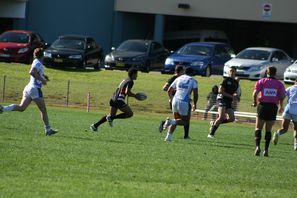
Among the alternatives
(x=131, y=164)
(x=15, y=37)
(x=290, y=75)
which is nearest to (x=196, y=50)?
(x=290, y=75)

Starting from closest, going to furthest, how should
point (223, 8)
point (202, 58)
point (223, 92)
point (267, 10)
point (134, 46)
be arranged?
point (223, 92) < point (202, 58) < point (134, 46) < point (267, 10) < point (223, 8)

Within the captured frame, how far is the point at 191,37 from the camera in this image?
45.5 meters

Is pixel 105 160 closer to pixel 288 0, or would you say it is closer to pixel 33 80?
pixel 33 80

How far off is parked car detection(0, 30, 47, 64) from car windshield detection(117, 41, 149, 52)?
11.5 feet

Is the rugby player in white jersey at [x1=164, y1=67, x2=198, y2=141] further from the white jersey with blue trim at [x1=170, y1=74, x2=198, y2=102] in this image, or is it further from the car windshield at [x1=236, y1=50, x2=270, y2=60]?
the car windshield at [x1=236, y1=50, x2=270, y2=60]

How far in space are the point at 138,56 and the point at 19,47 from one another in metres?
5.20

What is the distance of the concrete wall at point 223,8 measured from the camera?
40750 mm

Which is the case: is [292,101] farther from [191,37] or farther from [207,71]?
[191,37]

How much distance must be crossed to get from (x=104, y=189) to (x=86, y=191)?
1.00 ft

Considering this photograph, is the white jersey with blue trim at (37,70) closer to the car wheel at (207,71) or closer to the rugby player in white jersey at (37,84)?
the rugby player in white jersey at (37,84)

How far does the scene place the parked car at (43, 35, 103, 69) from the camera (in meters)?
Result: 35.8

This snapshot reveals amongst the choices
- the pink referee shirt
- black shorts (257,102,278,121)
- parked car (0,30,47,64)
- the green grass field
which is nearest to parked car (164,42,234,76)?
parked car (0,30,47,64)

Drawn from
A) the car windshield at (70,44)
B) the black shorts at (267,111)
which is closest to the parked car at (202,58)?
the car windshield at (70,44)

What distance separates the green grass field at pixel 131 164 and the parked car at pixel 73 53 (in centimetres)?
1537
